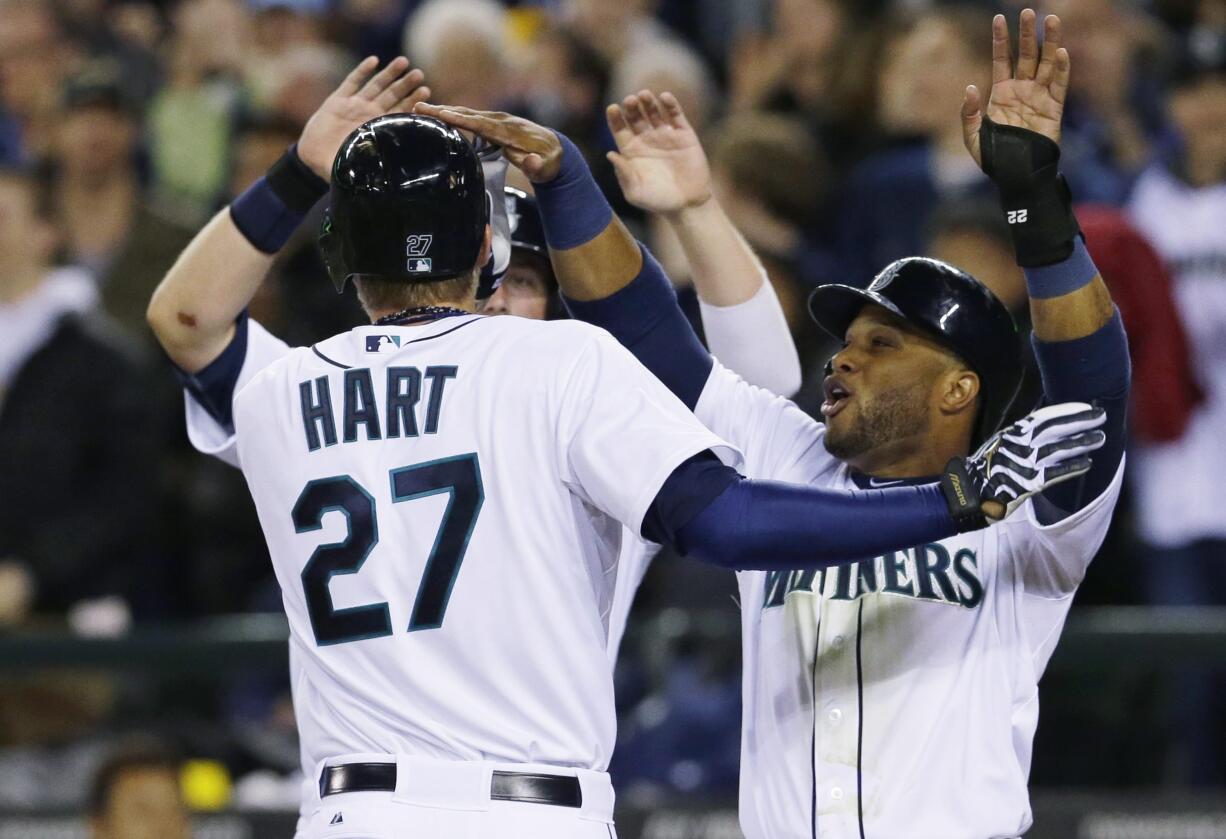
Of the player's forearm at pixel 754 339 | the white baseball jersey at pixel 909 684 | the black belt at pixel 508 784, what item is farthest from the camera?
the player's forearm at pixel 754 339

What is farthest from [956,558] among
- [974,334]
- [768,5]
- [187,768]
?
[768,5]

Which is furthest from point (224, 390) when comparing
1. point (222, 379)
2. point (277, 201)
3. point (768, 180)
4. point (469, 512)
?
point (768, 180)

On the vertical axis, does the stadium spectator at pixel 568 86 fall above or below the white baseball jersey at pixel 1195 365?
above

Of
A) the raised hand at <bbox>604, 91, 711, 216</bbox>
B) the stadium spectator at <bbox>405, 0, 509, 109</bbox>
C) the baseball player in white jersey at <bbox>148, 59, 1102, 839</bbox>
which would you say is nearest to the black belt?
the baseball player in white jersey at <bbox>148, 59, 1102, 839</bbox>

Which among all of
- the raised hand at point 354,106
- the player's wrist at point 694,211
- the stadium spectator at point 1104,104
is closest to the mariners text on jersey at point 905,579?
the player's wrist at point 694,211

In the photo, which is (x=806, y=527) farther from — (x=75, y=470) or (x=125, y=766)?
(x=75, y=470)

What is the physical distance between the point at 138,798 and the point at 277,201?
2.56 meters

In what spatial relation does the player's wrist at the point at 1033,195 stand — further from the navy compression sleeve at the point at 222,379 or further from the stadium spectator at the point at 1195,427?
the stadium spectator at the point at 1195,427

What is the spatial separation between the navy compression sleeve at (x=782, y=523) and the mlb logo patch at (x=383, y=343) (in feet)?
1.64

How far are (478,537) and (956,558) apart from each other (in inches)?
36.8

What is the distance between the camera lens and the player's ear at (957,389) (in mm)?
3602

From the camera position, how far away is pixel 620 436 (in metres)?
2.93

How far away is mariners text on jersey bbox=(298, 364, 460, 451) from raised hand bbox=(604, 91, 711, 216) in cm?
95

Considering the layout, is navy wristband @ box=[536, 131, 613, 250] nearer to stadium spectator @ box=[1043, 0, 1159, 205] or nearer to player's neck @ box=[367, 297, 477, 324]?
player's neck @ box=[367, 297, 477, 324]
